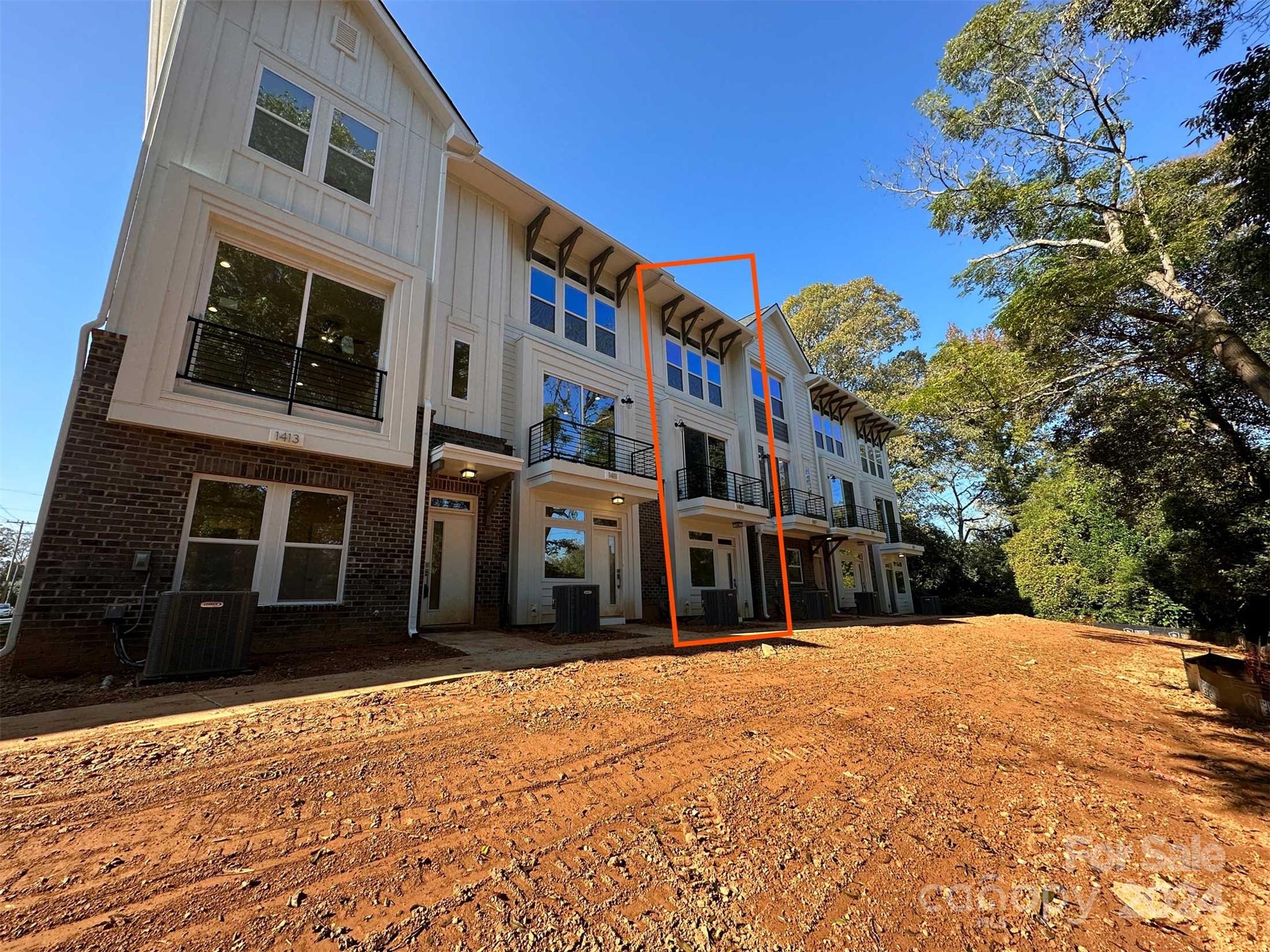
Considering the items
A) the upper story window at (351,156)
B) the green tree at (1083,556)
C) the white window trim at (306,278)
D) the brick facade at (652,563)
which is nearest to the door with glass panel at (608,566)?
the brick facade at (652,563)

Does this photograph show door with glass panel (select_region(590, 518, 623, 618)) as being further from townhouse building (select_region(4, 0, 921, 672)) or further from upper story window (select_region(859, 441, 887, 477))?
upper story window (select_region(859, 441, 887, 477))

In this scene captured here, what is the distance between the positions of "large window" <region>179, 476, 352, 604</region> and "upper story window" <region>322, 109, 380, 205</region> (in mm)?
5182

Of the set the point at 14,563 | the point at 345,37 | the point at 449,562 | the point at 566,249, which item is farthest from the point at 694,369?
the point at 14,563

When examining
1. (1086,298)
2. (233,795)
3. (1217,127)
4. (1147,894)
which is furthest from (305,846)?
(1217,127)

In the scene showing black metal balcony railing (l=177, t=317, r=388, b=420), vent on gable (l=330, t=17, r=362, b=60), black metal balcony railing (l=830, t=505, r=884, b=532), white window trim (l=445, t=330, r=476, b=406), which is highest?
vent on gable (l=330, t=17, r=362, b=60)

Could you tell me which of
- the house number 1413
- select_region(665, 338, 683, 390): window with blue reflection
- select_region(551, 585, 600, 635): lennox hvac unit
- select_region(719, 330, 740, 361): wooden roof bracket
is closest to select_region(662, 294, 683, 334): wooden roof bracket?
select_region(665, 338, 683, 390): window with blue reflection

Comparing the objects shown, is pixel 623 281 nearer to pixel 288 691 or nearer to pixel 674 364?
pixel 674 364

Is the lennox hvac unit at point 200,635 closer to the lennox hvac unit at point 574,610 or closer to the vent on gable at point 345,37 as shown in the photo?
the lennox hvac unit at point 574,610

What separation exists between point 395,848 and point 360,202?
31.0 feet

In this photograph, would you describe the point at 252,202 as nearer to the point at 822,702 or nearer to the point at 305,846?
the point at 305,846

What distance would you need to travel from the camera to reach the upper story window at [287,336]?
21.6 ft

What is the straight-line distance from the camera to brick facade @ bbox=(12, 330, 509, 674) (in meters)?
5.10

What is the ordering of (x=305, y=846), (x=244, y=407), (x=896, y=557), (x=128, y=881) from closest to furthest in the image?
(x=128, y=881)
(x=305, y=846)
(x=244, y=407)
(x=896, y=557)

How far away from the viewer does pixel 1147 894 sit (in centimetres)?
217
